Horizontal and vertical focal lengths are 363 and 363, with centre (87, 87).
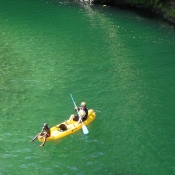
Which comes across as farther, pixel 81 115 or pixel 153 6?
pixel 153 6

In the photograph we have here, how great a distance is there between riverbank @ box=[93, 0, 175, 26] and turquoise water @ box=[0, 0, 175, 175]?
174cm

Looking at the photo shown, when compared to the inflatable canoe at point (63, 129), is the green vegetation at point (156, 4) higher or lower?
higher

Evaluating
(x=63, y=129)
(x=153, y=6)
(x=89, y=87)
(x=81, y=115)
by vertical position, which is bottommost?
(x=63, y=129)

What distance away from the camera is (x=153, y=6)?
39906 mm

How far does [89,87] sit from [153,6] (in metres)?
19.0

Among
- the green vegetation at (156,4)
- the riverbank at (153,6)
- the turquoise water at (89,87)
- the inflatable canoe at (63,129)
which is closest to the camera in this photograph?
the turquoise water at (89,87)

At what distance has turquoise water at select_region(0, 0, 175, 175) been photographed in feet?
59.8

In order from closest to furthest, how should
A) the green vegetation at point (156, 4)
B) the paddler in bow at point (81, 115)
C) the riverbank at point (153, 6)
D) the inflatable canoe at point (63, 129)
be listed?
the inflatable canoe at point (63, 129) < the paddler in bow at point (81, 115) < the riverbank at point (153, 6) < the green vegetation at point (156, 4)

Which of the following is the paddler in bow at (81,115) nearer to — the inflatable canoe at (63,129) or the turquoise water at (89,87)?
the inflatable canoe at (63,129)

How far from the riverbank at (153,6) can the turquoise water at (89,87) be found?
1741 millimetres

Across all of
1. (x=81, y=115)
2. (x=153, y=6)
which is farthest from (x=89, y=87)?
(x=153, y=6)

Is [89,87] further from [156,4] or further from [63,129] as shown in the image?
[156,4]

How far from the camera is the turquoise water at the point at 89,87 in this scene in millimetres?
18234

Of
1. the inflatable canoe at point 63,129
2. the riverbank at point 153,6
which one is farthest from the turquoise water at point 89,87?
the riverbank at point 153,6
